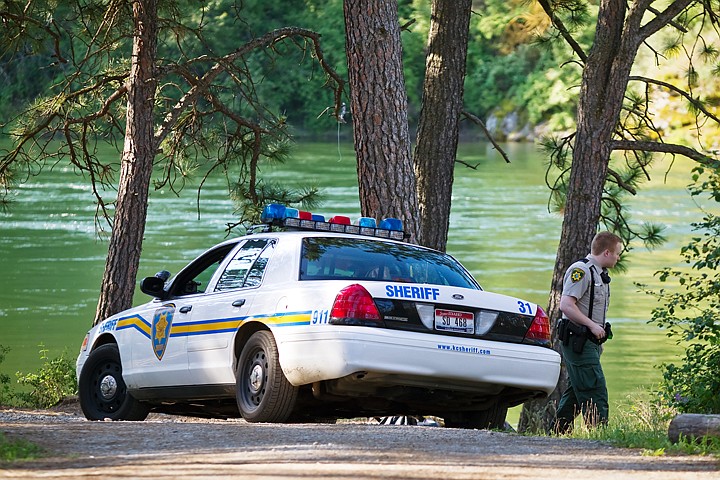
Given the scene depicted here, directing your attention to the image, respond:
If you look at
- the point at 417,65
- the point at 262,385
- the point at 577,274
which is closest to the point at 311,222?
the point at 262,385

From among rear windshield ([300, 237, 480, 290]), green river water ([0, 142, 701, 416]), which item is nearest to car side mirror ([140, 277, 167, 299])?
rear windshield ([300, 237, 480, 290])

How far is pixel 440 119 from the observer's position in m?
14.5

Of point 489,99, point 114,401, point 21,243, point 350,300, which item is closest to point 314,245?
point 350,300

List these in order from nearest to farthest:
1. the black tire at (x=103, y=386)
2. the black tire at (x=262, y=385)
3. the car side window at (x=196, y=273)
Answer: the black tire at (x=262, y=385) → the car side window at (x=196, y=273) → the black tire at (x=103, y=386)

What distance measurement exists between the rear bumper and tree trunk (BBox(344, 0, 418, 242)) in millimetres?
3837

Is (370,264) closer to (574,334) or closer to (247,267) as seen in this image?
(247,267)

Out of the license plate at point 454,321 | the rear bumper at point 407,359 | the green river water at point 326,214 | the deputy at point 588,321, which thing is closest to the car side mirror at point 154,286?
the rear bumper at point 407,359

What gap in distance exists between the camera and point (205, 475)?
5691 millimetres

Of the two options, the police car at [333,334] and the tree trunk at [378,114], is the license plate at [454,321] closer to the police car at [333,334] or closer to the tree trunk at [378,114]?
the police car at [333,334]

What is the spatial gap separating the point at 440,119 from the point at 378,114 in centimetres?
280

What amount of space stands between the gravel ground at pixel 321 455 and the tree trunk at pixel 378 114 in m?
4.24

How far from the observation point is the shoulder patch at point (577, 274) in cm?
939

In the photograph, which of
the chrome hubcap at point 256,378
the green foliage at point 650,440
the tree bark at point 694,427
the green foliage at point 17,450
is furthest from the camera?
the chrome hubcap at point 256,378

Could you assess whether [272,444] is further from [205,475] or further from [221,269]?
[221,269]
